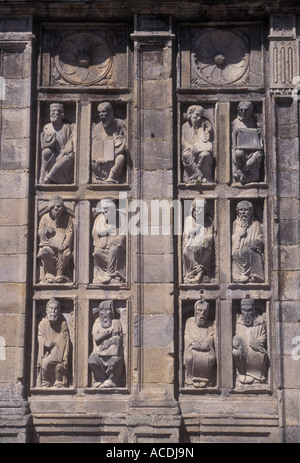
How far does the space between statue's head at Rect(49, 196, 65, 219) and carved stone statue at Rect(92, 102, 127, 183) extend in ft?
2.33

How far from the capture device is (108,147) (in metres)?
12.2

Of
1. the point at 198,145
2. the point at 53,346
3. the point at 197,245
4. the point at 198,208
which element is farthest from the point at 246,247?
the point at 53,346

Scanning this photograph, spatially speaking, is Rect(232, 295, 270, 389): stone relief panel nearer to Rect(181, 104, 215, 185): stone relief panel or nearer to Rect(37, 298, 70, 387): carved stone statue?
Rect(181, 104, 215, 185): stone relief panel

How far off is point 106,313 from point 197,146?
3056mm

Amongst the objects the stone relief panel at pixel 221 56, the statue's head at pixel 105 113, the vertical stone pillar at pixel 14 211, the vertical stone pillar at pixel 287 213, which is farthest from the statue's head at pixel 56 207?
the vertical stone pillar at pixel 287 213

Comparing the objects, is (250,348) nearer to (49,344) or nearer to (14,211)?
(49,344)

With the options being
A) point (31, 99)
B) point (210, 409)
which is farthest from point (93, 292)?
point (31, 99)

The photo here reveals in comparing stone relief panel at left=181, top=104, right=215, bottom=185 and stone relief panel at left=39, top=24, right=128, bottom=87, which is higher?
stone relief panel at left=39, top=24, right=128, bottom=87

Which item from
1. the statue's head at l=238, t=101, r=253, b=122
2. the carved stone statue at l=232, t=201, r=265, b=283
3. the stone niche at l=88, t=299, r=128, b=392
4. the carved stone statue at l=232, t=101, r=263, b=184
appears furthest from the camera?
the statue's head at l=238, t=101, r=253, b=122

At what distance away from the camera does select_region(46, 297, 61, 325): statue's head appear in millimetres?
11750

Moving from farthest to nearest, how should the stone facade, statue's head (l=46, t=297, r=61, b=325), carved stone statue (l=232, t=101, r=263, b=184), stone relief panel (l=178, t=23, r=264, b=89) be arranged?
stone relief panel (l=178, t=23, r=264, b=89), carved stone statue (l=232, t=101, r=263, b=184), statue's head (l=46, t=297, r=61, b=325), the stone facade

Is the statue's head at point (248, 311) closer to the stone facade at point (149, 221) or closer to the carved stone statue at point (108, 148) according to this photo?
the stone facade at point (149, 221)

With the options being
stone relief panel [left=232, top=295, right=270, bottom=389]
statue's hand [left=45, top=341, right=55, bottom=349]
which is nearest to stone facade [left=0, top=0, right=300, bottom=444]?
stone relief panel [left=232, top=295, right=270, bottom=389]

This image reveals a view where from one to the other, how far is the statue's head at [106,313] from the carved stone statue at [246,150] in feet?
9.42
